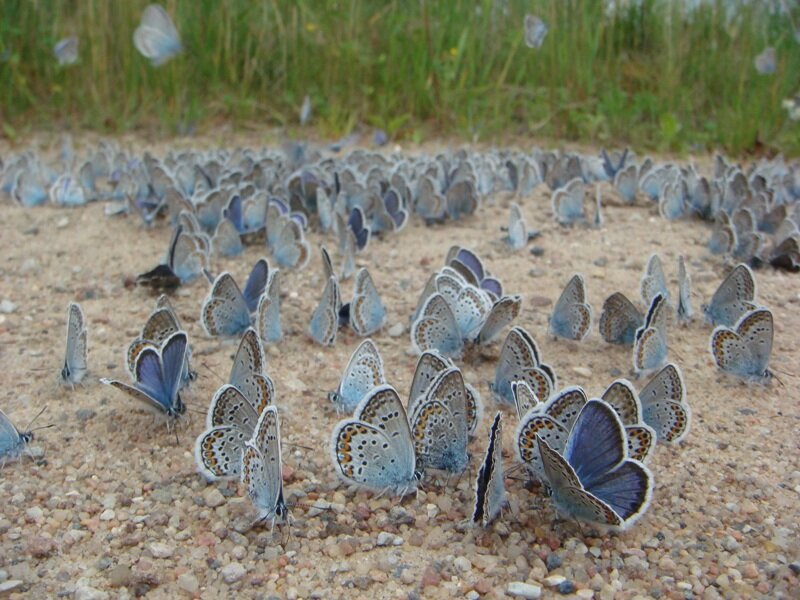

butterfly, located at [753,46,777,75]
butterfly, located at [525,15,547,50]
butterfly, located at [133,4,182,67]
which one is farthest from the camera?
butterfly, located at [133,4,182,67]

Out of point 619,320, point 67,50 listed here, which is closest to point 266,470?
point 619,320

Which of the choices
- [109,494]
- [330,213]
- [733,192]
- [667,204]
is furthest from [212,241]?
[733,192]

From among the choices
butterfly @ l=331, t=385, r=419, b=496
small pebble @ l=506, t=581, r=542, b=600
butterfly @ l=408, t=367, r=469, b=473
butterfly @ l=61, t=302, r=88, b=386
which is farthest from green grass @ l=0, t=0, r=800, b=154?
small pebble @ l=506, t=581, r=542, b=600

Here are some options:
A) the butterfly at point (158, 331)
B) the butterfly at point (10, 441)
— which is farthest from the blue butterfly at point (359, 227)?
the butterfly at point (10, 441)

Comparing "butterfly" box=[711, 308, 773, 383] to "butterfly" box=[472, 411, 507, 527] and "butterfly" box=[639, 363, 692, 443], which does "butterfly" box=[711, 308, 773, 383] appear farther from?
"butterfly" box=[472, 411, 507, 527]

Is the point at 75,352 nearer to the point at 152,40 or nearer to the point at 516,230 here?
the point at 516,230
